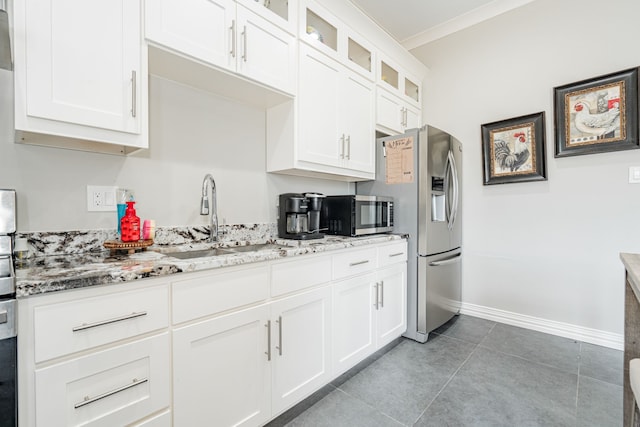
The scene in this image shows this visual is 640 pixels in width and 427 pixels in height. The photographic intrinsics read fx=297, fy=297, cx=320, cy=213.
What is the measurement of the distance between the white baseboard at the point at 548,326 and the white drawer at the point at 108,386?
9.17 feet

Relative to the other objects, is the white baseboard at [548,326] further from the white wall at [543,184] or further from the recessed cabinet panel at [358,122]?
the recessed cabinet panel at [358,122]

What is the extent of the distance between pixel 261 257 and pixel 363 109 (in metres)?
1.62

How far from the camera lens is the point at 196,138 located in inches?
69.0

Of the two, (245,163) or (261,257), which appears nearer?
(261,257)

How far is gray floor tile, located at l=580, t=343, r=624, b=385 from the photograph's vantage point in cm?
186

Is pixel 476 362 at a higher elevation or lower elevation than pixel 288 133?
lower

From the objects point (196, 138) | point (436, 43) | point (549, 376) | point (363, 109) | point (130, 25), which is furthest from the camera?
point (436, 43)

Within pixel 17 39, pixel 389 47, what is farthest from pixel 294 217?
pixel 389 47

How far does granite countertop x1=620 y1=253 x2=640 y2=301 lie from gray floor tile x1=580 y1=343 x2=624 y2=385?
40.4 inches

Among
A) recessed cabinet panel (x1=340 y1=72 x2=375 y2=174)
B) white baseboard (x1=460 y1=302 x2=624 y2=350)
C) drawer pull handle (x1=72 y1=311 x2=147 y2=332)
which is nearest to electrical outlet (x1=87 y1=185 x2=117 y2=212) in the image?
drawer pull handle (x1=72 y1=311 x2=147 y2=332)

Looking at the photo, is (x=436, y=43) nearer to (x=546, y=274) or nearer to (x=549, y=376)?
(x=546, y=274)

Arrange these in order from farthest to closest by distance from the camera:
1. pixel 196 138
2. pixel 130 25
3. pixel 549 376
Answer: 1. pixel 549 376
2. pixel 196 138
3. pixel 130 25

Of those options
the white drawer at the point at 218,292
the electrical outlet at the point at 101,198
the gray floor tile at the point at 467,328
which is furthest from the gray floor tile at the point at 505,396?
the electrical outlet at the point at 101,198

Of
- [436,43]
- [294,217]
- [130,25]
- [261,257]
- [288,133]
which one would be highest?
[436,43]
